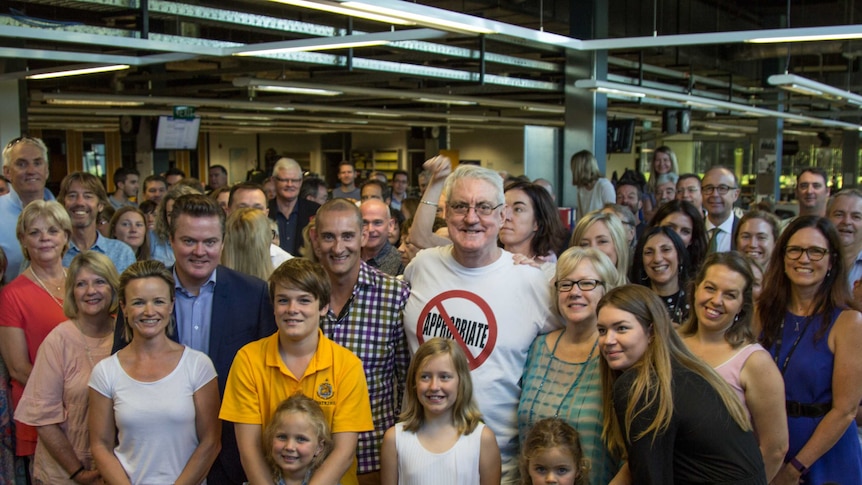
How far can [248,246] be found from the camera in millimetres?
3502

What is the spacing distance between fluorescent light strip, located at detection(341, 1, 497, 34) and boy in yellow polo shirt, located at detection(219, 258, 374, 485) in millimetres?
1237

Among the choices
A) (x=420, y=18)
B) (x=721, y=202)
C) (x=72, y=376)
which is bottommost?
(x=72, y=376)

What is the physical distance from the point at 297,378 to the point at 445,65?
841 centimetres

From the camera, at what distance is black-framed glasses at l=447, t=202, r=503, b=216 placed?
8.93 feet

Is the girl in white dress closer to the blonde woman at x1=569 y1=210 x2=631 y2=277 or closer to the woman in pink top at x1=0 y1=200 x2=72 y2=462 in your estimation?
the blonde woman at x1=569 y1=210 x2=631 y2=277

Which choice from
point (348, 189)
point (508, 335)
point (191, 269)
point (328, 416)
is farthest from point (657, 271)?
point (348, 189)

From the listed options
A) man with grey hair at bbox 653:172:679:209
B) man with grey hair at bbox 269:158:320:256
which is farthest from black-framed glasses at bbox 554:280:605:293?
man with grey hair at bbox 653:172:679:209

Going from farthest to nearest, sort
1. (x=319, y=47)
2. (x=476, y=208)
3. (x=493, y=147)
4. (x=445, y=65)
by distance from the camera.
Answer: (x=493, y=147), (x=445, y=65), (x=319, y=47), (x=476, y=208)

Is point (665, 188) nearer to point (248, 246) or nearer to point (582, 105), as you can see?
point (582, 105)

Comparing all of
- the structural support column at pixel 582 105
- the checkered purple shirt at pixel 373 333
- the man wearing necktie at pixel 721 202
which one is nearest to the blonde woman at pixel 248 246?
the checkered purple shirt at pixel 373 333

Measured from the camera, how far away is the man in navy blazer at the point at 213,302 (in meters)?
2.87

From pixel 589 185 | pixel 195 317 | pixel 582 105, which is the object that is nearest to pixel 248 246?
pixel 195 317

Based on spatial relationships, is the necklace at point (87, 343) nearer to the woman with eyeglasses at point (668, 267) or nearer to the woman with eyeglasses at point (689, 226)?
the woman with eyeglasses at point (668, 267)

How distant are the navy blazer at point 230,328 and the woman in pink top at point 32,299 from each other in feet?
2.23
